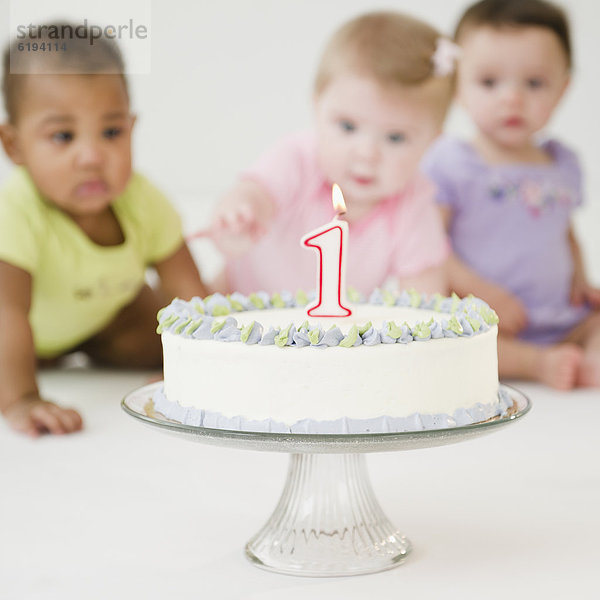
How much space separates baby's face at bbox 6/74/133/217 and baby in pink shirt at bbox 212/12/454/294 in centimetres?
28

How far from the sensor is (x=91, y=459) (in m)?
1.71

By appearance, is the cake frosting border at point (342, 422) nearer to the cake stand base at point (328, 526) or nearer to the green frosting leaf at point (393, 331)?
the green frosting leaf at point (393, 331)

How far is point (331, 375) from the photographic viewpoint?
103 centimetres

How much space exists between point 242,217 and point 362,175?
28cm

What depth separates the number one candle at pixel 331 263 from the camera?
114 centimetres

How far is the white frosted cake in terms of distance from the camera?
1.03 meters

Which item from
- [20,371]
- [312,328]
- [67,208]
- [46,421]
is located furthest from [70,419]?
[312,328]

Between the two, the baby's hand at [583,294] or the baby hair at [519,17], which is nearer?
the baby hair at [519,17]

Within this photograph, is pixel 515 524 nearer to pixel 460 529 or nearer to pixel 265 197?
pixel 460 529

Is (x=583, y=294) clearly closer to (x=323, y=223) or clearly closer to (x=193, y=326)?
(x=323, y=223)

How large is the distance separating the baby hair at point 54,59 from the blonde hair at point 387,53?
471mm

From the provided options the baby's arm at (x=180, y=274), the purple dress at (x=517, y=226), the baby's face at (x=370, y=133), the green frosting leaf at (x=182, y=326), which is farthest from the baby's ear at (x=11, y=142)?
the green frosting leaf at (x=182, y=326)

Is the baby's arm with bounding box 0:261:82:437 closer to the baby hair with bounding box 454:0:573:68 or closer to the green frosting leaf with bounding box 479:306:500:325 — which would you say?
the green frosting leaf with bounding box 479:306:500:325

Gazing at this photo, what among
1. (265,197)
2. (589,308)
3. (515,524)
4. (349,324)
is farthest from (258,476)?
(589,308)
